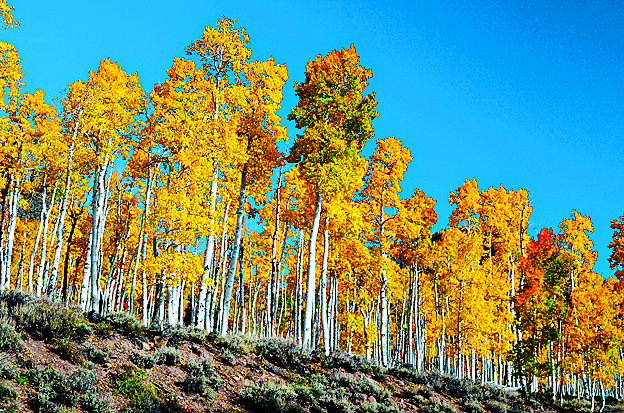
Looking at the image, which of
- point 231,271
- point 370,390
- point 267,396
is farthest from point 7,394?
point 370,390

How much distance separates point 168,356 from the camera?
527 inches

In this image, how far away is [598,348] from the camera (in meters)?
26.7

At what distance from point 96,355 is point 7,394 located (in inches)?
118

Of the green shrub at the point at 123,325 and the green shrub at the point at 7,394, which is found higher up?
the green shrub at the point at 123,325

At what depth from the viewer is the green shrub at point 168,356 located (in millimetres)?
13146

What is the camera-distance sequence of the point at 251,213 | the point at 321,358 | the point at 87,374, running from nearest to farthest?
the point at 87,374 < the point at 321,358 < the point at 251,213

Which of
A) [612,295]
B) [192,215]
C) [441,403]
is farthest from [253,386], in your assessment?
[612,295]

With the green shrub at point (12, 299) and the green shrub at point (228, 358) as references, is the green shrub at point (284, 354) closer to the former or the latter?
the green shrub at point (228, 358)

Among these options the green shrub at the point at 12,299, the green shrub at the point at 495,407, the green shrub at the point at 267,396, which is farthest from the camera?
the green shrub at the point at 495,407

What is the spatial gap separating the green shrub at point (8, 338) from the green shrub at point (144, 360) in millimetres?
2745

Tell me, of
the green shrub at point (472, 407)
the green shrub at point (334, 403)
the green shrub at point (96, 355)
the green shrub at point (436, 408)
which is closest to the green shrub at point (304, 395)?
the green shrub at point (334, 403)

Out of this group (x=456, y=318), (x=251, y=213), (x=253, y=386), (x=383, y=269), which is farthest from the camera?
Answer: (x=456, y=318)

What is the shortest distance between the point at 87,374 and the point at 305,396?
6276mm

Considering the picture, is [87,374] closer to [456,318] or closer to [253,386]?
[253,386]
